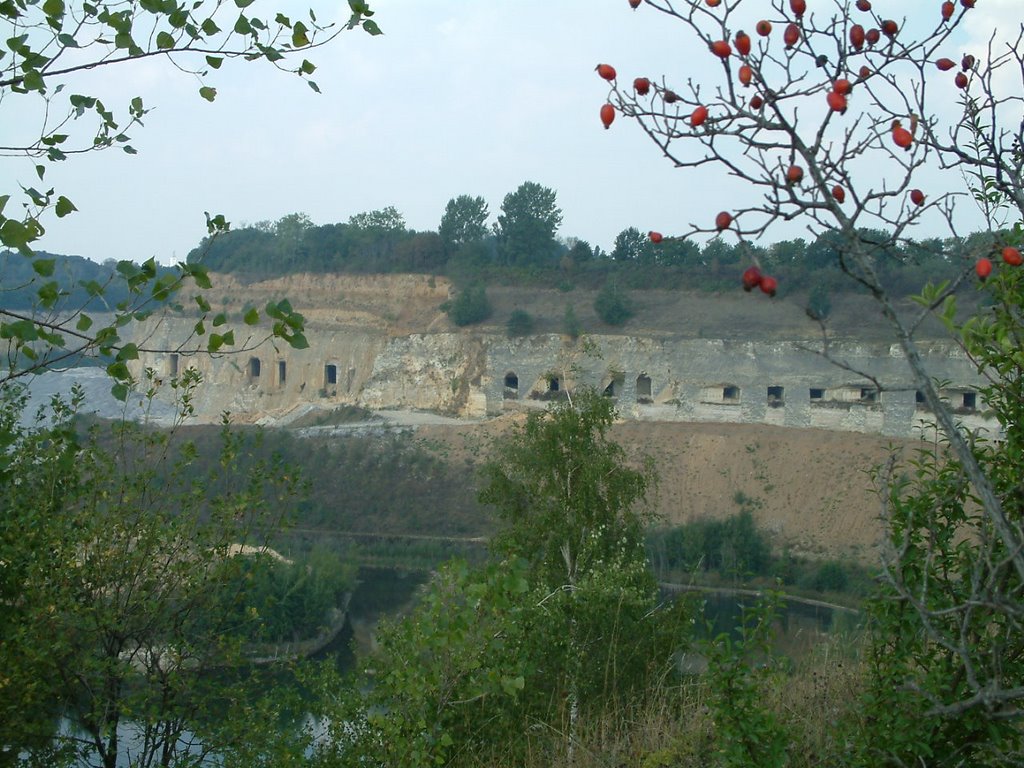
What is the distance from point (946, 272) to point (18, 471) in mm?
31496

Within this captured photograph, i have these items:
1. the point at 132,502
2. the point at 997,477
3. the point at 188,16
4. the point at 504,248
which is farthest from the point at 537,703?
the point at 504,248

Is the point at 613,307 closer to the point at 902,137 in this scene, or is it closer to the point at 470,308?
the point at 470,308

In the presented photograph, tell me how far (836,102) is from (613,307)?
35.3 m

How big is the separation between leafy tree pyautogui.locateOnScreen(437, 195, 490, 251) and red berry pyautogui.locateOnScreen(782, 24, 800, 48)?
147 ft

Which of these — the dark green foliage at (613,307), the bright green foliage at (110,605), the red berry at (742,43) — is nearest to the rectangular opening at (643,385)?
the dark green foliage at (613,307)

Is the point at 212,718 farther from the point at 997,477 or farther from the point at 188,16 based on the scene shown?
the point at 997,477

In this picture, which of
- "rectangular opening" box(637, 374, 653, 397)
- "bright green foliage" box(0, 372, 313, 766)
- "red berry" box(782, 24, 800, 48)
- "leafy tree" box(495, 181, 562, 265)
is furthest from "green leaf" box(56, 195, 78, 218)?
"leafy tree" box(495, 181, 562, 265)

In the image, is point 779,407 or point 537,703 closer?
point 537,703

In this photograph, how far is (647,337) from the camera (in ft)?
116

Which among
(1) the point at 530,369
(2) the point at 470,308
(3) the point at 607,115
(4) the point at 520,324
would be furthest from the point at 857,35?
(2) the point at 470,308

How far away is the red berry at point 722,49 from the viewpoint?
2.01 meters

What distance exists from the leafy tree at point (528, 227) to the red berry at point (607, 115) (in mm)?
42762

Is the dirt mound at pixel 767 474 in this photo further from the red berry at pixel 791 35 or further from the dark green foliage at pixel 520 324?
the red berry at pixel 791 35

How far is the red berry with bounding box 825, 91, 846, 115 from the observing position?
6.36 feet
